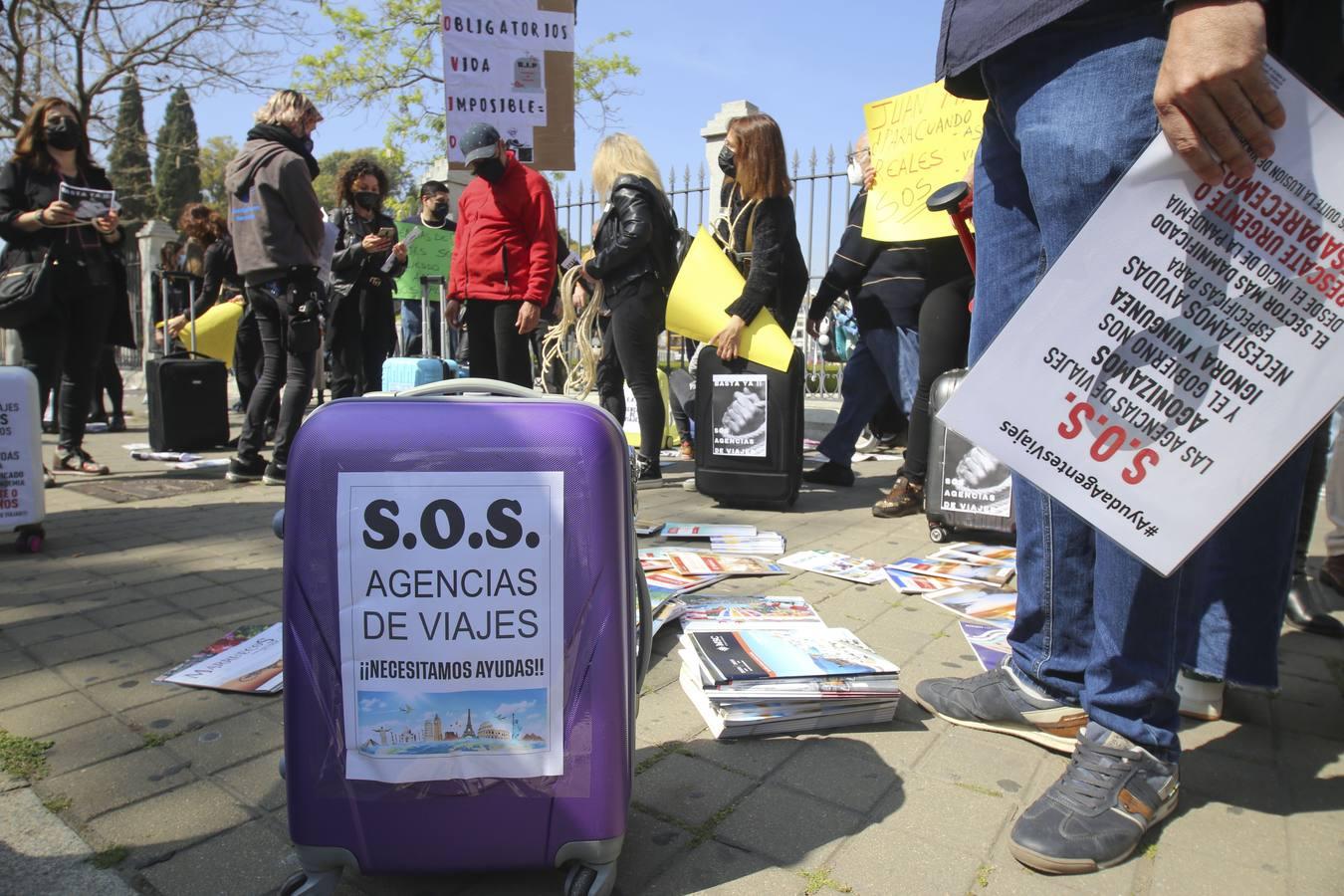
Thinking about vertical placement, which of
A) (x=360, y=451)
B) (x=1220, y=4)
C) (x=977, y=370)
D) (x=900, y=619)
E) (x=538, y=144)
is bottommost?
(x=900, y=619)

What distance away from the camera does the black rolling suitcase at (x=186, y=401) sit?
6168mm

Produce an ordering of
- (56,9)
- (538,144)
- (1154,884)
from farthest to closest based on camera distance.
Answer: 1. (56,9)
2. (538,144)
3. (1154,884)

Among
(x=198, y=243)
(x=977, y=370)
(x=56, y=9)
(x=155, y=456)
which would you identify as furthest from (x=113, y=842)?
(x=56, y=9)

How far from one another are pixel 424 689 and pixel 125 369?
15321 millimetres

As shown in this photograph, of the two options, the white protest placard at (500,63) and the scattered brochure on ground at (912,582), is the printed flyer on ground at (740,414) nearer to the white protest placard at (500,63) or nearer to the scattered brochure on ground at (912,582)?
the scattered brochure on ground at (912,582)

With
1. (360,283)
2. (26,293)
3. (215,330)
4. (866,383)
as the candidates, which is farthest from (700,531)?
(215,330)

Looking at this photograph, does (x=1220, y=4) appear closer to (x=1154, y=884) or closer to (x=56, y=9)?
(x=1154, y=884)

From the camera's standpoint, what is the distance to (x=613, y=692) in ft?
4.41

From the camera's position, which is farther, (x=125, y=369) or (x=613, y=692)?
(x=125, y=369)

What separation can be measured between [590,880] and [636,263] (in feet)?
12.8

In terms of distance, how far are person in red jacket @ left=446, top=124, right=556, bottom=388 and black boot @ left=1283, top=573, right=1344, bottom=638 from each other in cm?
349

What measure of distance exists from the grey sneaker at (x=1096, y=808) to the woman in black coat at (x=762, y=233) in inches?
117

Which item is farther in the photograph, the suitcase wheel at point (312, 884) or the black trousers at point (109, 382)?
the black trousers at point (109, 382)

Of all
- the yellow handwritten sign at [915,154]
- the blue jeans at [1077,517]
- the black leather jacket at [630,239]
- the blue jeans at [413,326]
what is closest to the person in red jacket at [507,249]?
the black leather jacket at [630,239]
